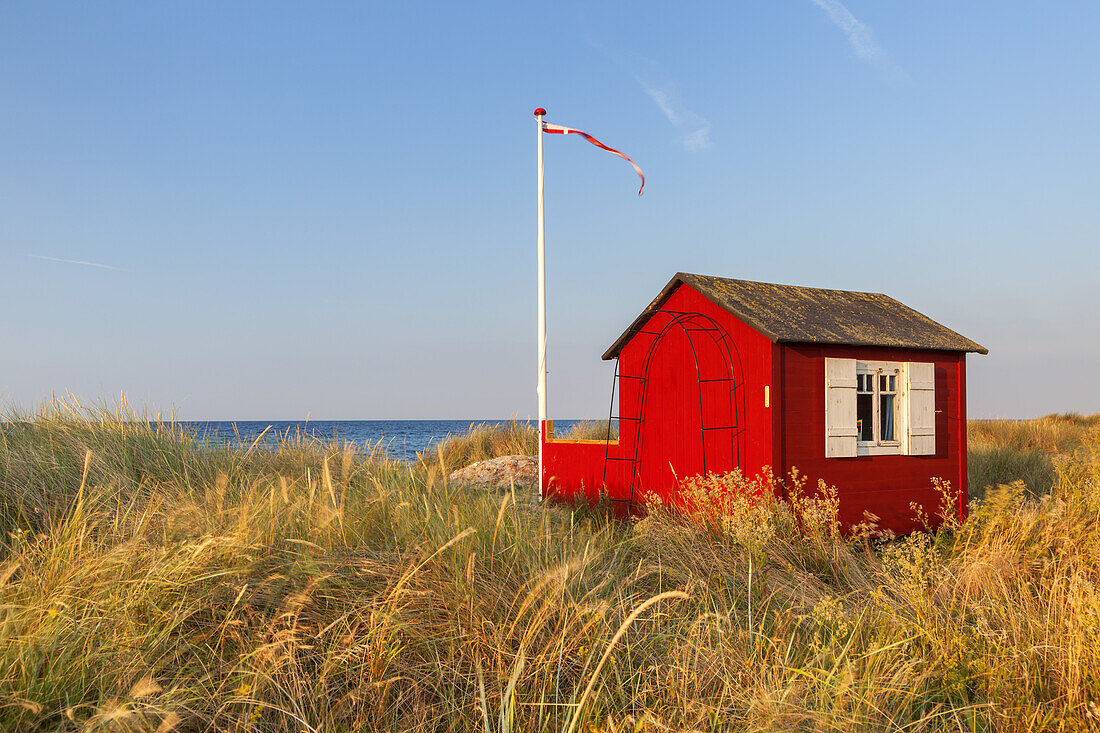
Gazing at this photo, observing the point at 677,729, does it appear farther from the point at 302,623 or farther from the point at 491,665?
the point at 302,623

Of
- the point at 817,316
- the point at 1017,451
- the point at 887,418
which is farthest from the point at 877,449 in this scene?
the point at 1017,451

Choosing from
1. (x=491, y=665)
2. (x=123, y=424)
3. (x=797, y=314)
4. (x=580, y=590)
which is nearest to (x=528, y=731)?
(x=491, y=665)

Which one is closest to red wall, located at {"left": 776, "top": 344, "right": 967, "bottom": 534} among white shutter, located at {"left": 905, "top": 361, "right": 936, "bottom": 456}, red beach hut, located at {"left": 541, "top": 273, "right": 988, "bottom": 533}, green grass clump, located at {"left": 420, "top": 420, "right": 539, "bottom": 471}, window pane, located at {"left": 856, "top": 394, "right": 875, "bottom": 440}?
red beach hut, located at {"left": 541, "top": 273, "right": 988, "bottom": 533}

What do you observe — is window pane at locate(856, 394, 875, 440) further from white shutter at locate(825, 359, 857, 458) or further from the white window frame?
white shutter at locate(825, 359, 857, 458)

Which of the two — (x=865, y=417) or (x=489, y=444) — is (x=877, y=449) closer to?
(x=865, y=417)

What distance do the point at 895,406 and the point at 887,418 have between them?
27 cm

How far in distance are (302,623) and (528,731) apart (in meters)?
1.39

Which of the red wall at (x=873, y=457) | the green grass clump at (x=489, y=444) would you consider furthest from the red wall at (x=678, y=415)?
the green grass clump at (x=489, y=444)

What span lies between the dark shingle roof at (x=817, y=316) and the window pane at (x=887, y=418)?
88 cm

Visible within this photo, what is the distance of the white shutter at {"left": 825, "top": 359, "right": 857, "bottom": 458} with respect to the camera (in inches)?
372

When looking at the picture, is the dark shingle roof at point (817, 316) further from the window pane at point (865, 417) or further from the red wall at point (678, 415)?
the window pane at point (865, 417)

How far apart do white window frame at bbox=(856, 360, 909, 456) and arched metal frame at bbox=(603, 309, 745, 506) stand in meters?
1.79

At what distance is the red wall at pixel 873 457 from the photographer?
9359mm

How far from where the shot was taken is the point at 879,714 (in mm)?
3355
